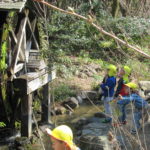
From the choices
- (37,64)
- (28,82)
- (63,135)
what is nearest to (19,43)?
(37,64)

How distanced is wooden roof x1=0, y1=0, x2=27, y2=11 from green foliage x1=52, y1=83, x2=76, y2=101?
566 centimetres

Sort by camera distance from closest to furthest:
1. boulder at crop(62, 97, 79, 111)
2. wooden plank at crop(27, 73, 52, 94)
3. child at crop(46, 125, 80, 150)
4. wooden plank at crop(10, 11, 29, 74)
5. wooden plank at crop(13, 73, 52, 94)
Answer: child at crop(46, 125, 80, 150)
wooden plank at crop(13, 73, 52, 94)
wooden plank at crop(27, 73, 52, 94)
wooden plank at crop(10, 11, 29, 74)
boulder at crop(62, 97, 79, 111)

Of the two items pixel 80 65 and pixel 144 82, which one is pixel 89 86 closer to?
pixel 80 65

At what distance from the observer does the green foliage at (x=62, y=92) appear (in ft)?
40.4

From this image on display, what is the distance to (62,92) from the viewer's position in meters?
12.7

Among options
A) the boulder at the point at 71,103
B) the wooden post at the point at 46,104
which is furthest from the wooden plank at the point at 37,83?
the boulder at the point at 71,103

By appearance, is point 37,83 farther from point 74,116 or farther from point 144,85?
point 144,85

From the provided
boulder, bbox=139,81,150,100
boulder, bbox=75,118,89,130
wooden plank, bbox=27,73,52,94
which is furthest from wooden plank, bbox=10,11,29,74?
boulder, bbox=139,81,150,100

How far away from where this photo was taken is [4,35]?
8812 mm

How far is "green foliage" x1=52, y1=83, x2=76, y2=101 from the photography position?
40.4ft

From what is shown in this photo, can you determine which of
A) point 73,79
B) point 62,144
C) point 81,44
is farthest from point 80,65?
point 62,144

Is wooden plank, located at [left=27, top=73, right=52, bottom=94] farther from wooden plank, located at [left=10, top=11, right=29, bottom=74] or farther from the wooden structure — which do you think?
wooden plank, located at [left=10, top=11, right=29, bottom=74]

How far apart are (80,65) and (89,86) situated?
4.23 ft

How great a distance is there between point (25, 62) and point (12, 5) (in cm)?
232
